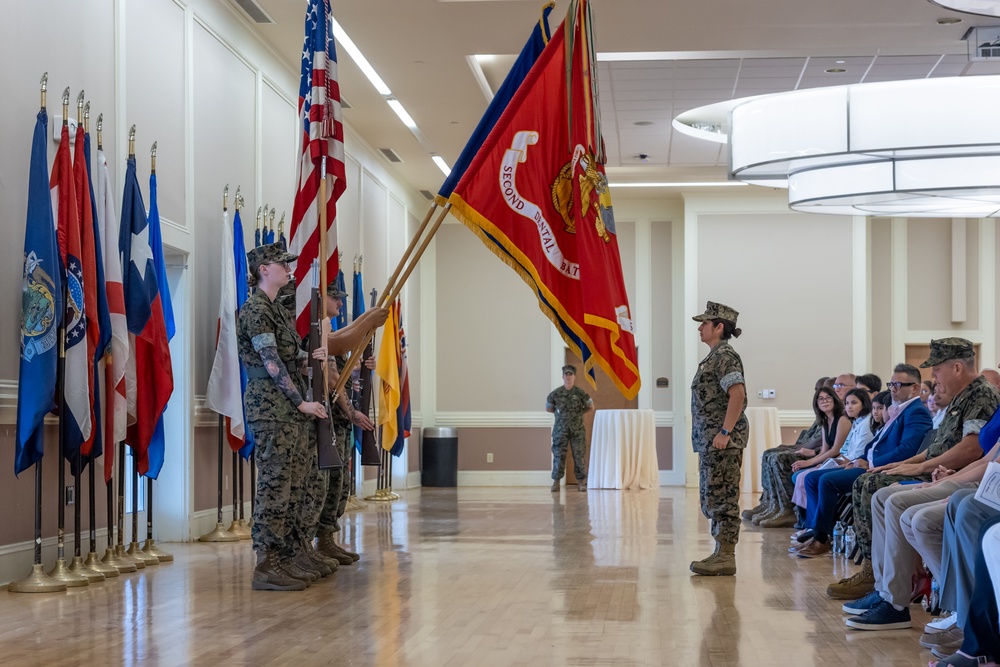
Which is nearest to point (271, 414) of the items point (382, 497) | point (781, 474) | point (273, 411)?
point (273, 411)

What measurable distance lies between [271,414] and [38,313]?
4.24 feet

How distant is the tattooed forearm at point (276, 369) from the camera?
17.4ft

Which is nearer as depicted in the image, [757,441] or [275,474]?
[275,474]

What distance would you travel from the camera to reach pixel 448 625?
4594 mm

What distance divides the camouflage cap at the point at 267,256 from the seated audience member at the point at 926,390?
3.57m

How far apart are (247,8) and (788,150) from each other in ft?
14.9

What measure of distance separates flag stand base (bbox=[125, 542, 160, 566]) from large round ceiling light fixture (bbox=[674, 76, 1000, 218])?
5973mm

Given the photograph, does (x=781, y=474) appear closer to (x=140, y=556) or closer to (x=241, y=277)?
(x=241, y=277)

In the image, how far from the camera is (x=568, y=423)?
15086 mm

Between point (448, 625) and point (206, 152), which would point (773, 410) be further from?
point (448, 625)

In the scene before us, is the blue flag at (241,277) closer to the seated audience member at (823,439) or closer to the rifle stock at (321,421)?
the rifle stock at (321,421)

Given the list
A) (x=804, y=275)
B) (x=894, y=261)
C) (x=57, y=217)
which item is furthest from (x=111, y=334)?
(x=894, y=261)

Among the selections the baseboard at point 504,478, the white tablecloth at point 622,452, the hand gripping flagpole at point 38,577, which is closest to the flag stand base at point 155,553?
the hand gripping flagpole at point 38,577

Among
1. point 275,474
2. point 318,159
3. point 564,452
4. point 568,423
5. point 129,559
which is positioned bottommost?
point 564,452
